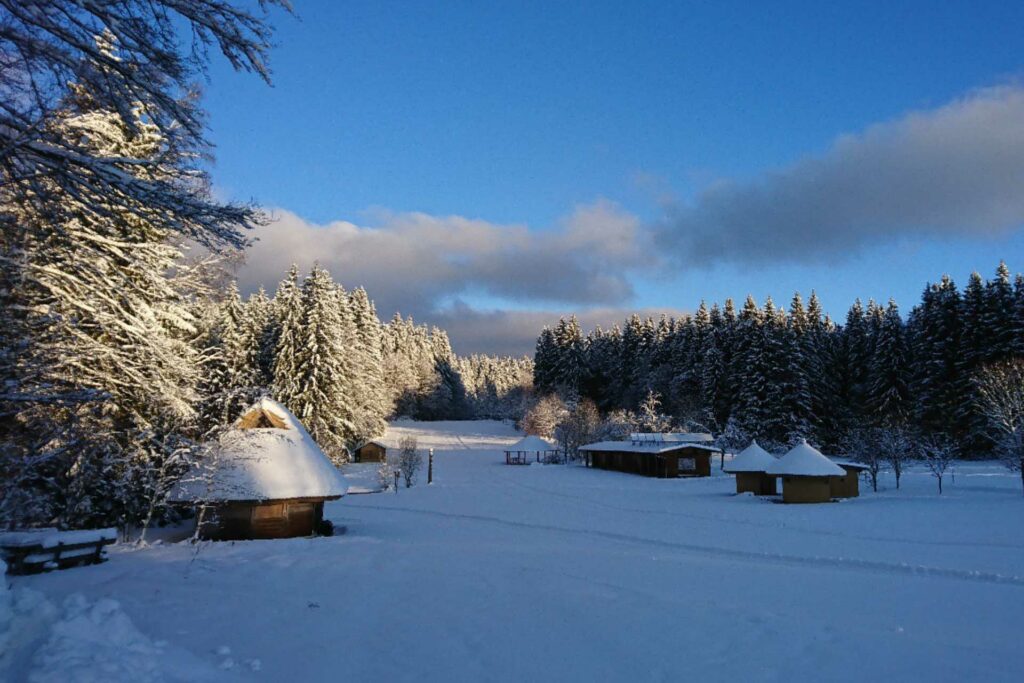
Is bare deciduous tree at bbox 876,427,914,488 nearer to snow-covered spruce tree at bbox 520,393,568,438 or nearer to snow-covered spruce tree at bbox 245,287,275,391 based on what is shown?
snow-covered spruce tree at bbox 520,393,568,438

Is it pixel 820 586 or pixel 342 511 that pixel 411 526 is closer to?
pixel 342 511

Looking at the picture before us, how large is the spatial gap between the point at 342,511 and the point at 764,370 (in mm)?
39366

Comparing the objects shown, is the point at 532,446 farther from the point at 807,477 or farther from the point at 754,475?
the point at 807,477

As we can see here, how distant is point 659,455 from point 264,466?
34.4m

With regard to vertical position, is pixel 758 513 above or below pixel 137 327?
below

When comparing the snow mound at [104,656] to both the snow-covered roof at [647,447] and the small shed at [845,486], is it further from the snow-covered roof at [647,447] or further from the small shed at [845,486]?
the snow-covered roof at [647,447]

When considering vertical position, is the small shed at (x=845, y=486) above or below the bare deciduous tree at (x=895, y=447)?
below

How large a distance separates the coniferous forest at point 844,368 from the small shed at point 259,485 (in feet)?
114

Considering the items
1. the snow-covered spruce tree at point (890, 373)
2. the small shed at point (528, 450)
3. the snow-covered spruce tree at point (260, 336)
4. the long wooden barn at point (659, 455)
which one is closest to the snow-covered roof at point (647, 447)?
the long wooden barn at point (659, 455)

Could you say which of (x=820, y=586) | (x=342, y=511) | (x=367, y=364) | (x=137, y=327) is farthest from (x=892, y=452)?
(x=367, y=364)

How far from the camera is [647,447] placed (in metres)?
47.0

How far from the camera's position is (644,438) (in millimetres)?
51906

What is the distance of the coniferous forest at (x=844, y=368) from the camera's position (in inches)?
1764

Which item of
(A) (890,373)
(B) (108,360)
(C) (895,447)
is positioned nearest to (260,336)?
(B) (108,360)
